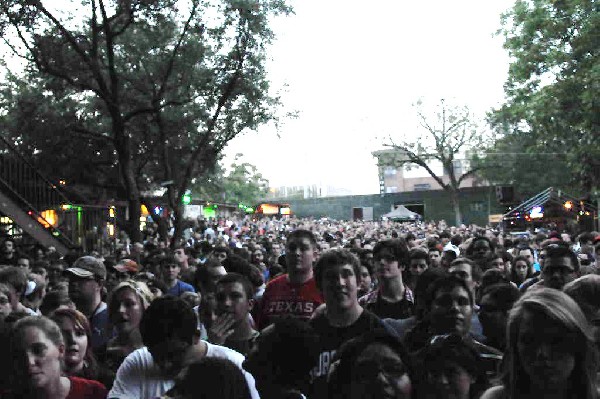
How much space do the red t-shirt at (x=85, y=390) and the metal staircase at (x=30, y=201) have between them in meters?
14.2

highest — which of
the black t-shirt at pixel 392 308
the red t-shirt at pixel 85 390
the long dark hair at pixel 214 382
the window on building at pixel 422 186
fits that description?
the window on building at pixel 422 186

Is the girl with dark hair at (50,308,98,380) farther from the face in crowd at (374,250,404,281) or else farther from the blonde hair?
the face in crowd at (374,250,404,281)

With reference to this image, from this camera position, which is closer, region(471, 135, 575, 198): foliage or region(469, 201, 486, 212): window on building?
region(471, 135, 575, 198): foliage

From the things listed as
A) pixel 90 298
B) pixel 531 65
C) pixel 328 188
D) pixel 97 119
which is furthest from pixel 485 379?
pixel 328 188

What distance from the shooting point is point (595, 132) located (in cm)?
2067

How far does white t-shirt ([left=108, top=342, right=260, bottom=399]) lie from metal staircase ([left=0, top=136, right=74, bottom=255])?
563 inches

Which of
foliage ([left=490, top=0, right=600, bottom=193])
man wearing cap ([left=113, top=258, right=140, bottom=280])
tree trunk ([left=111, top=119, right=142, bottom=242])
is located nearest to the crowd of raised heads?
man wearing cap ([left=113, top=258, right=140, bottom=280])

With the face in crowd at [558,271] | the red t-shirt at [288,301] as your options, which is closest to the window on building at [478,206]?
the face in crowd at [558,271]

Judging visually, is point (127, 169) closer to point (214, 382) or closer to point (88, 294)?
point (88, 294)

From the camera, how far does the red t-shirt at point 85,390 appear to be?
370 centimetres

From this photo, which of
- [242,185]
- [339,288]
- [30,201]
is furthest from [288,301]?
[242,185]

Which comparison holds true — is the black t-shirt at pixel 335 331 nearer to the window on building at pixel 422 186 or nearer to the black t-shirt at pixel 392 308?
the black t-shirt at pixel 392 308

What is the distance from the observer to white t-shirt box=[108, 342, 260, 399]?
3.70m

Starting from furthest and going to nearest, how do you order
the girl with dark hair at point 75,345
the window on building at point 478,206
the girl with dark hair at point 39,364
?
the window on building at point 478,206, the girl with dark hair at point 75,345, the girl with dark hair at point 39,364
